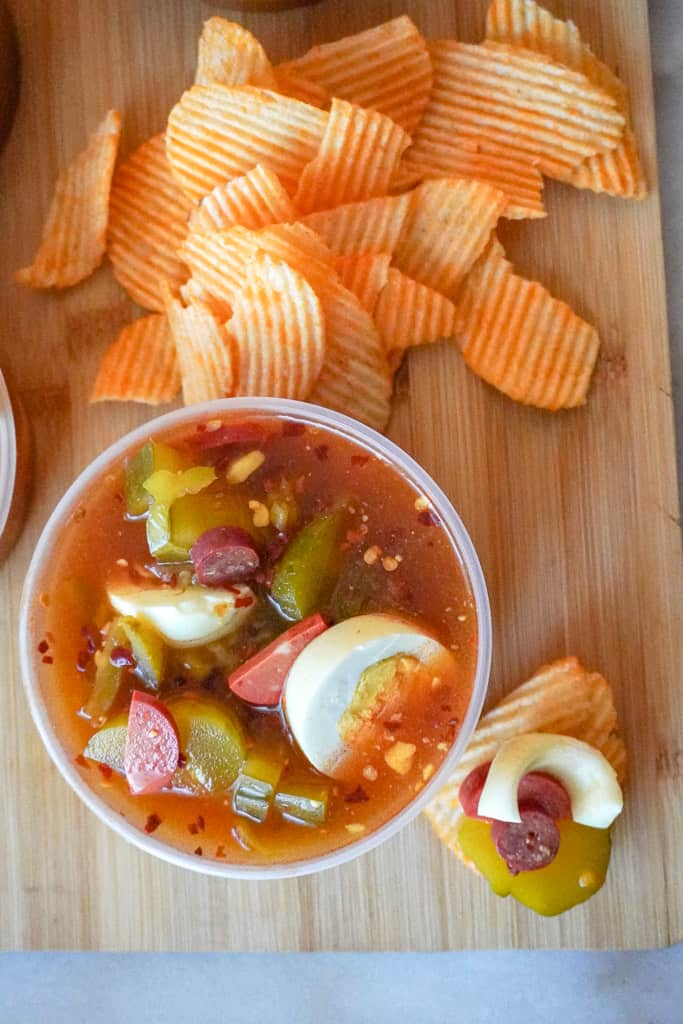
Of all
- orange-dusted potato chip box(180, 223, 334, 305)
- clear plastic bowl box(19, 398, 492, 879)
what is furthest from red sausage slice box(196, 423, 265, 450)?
orange-dusted potato chip box(180, 223, 334, 305)

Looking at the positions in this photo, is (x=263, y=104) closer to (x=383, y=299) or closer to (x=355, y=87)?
(x=355, y=87)

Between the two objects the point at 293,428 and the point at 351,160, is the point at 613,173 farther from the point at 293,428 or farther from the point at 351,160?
the point at 293,428

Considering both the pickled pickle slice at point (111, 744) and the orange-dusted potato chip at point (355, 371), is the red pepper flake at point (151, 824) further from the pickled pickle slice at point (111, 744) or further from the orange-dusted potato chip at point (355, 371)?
the orange-dusted potato chip at point (355, 371)

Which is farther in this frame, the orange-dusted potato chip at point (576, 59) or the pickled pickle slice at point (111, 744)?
the orange-dusted potato chip at point (576, 59)

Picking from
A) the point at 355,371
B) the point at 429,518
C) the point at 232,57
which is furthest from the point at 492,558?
the point at 232,57

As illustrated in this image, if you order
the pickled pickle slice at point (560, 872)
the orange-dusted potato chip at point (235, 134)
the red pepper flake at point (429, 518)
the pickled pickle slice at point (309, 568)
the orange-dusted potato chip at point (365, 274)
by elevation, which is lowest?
the pickled pickle slice at point (560, 872)

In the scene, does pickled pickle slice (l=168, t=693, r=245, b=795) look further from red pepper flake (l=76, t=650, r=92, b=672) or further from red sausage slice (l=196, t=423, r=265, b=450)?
red sausage slice (l=196, t=423, r=265, b=450)

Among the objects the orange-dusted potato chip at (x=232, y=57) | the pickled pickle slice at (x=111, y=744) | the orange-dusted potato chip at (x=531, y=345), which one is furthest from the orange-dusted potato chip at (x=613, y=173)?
the pickled pickle slice at (x=111, y=744)
